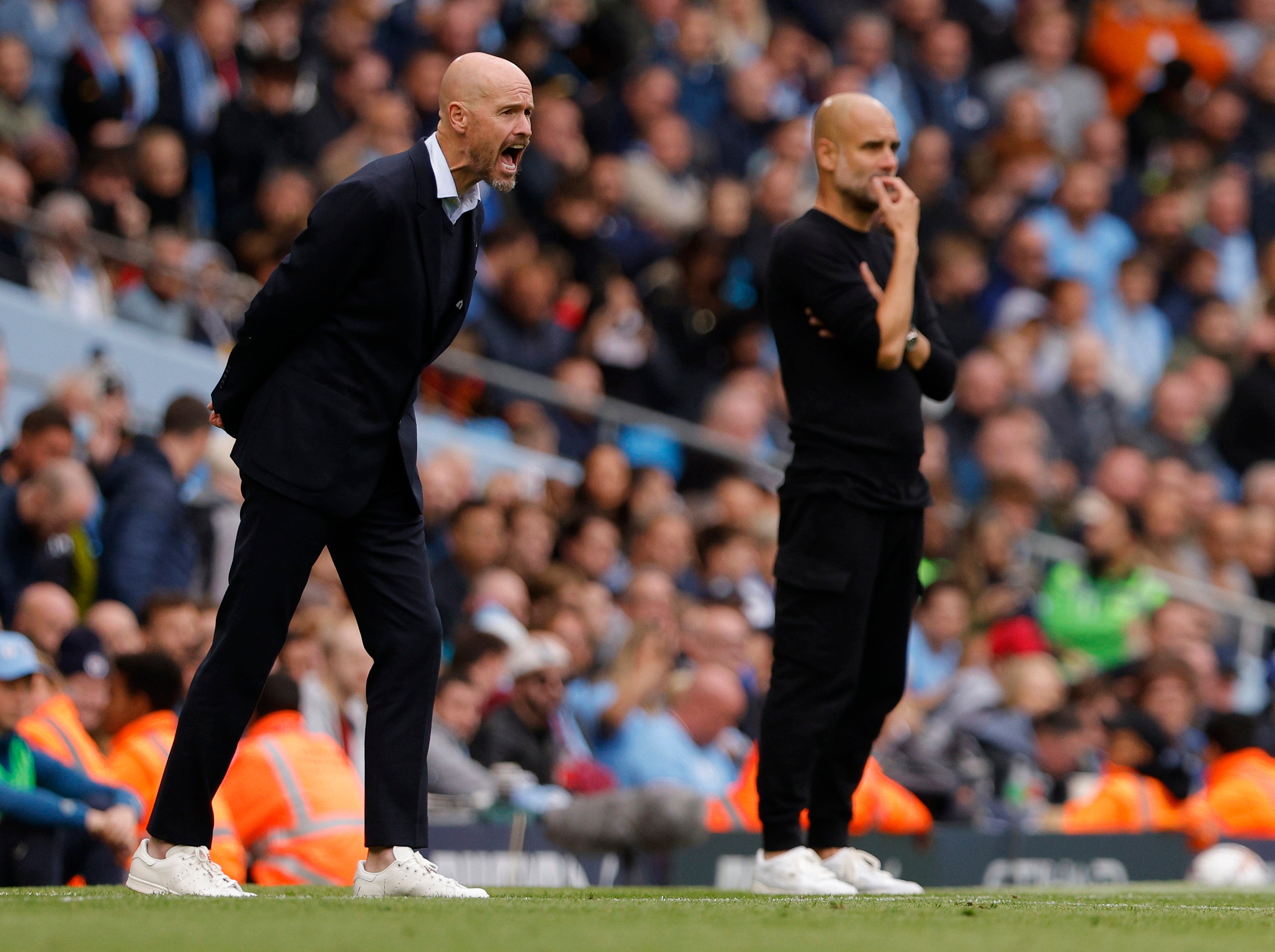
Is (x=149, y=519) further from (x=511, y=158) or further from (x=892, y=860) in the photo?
(x=511, y=158)

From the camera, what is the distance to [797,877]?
5734mm

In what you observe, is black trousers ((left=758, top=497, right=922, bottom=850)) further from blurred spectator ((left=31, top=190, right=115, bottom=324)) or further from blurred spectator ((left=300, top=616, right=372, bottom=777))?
blurred spectator ((left=31, top=190, right=115, bottom=324))

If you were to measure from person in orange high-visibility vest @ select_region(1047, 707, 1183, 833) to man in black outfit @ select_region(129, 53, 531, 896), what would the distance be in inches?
197

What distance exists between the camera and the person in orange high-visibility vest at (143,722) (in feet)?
23.9

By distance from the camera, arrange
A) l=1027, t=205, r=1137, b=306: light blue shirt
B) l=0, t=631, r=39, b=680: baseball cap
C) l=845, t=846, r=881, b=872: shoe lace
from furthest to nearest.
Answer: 1. l=1027, t=205, r=1137, b=306: light blue shirt
2. l=0, t=631, r=39, b=680: baseball cap
3. l=845, t=846, r=881, b=872: shoe lace

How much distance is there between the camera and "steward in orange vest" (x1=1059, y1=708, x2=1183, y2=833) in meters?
9.97

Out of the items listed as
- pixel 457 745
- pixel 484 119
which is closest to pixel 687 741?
pixel 457 745

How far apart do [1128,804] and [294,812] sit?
466 cm

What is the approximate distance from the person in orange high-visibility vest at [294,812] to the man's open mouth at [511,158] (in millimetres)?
2758

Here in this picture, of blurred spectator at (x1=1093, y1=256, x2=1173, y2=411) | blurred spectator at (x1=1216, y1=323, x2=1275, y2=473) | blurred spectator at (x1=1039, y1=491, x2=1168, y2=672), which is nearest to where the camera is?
blurred spectator at (x1=1039, y1=491, x2=1168, y2=672)

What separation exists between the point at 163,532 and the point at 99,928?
5.29m

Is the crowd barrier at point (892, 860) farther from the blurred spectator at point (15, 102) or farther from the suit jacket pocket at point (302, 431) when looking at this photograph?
the blurred spectator at point (15, 102)

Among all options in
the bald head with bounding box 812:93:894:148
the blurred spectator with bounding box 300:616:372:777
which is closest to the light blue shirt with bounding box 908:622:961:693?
the blurred spectator with bounding box 300:616:372:777

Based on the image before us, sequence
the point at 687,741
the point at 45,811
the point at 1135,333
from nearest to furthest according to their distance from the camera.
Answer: the point at 45,811 < the point at 687,741 < the point at 1135,333
